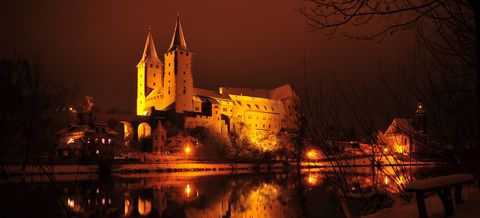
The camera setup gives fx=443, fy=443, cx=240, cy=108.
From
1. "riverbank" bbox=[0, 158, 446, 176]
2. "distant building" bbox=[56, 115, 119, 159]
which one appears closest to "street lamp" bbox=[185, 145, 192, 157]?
"riverbank" bbox=[0, 158, 446, 176]

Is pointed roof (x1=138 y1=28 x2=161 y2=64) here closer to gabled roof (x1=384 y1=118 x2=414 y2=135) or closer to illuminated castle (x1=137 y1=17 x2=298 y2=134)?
illuminated castle (x1=137 y1=17 x2=298 y2=134)

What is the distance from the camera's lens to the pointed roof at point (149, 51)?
3543 inches

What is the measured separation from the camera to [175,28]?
85812 millimetres

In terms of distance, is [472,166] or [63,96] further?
[63,96]

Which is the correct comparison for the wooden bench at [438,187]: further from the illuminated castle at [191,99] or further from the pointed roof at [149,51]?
the pointed roof at [149,51]

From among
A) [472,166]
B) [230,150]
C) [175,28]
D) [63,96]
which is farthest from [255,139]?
[472,166]

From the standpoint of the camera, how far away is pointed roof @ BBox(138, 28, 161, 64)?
90000mm

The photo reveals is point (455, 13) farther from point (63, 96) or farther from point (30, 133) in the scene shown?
point (63, 96)

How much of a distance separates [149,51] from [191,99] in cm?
2116

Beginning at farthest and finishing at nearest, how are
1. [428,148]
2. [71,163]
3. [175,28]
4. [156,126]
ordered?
1. [175,28]
2. [156,126]
3. [71,163]
4. [428,148]

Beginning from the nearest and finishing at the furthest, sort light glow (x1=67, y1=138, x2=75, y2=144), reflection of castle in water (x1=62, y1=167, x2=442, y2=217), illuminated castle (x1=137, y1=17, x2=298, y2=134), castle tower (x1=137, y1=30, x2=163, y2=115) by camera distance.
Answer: reflection of castle in water (x1=62, y1=167, x2=442, y2=217), light glow (x1=67, y1=138, x2=75, y2=144), illuminated castle (x1=137, y1=17, x2=298, y2=134), castle tower (x1=137, y1=30, x2=163, y2=115)

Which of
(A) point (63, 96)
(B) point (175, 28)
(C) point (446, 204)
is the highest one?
(B) point (175, 28)

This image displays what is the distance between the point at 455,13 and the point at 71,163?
35.5m

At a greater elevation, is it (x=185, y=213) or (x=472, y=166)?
(x=472, y=166)
